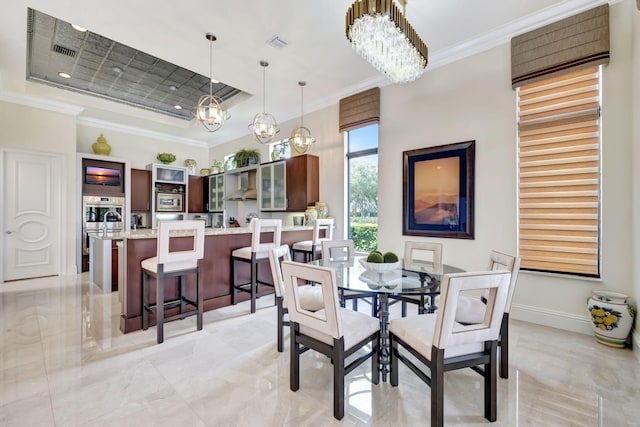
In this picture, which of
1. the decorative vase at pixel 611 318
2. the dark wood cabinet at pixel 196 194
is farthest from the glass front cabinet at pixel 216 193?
the decorative vase at pixel 611 318

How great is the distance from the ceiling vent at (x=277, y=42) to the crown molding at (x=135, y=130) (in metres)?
4.98

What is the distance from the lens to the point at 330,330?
5.28 ft

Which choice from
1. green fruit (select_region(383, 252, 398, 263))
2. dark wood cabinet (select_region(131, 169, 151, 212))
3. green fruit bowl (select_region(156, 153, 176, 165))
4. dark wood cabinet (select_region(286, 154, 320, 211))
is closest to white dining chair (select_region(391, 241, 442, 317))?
green fruit (select_region(383, 252, 398, 263))

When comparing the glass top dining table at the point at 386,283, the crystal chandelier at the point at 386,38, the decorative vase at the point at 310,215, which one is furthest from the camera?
the decorative vase at the point at 310,215

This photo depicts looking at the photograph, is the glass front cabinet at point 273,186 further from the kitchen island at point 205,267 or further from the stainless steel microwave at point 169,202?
the stainless steel microwave at point 169,202

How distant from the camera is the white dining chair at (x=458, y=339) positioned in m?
1.43

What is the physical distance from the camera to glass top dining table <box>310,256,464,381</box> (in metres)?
1.84

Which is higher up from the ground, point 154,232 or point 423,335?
point 154,232

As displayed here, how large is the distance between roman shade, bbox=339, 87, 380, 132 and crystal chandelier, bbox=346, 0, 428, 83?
5.28ft

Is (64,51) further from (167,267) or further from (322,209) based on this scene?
(322,209)

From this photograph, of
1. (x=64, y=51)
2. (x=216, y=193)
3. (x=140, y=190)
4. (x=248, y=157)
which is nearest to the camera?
(x=64, y=51)

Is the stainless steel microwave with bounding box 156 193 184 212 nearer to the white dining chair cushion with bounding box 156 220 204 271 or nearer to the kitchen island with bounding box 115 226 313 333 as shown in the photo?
the kitchen island with bounding box 115 226 313 333

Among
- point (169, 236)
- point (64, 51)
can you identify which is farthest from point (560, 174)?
point (64, 51)

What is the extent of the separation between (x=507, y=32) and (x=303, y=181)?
3.43m
